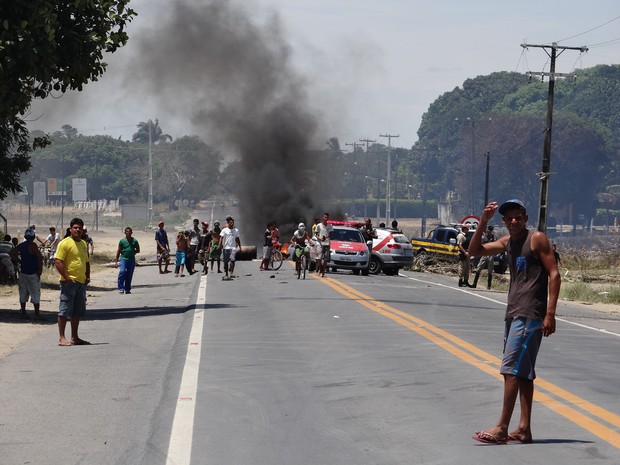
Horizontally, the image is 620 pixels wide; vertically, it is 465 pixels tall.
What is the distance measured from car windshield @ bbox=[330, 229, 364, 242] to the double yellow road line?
16.1 m

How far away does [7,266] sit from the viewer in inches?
1163

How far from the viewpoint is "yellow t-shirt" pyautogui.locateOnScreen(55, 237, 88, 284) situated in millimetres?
16531

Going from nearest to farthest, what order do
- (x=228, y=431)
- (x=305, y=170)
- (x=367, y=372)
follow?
(x=228, y=431)
(x=367, y=372)
(x=305, y=170)

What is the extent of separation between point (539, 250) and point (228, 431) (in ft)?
9.06

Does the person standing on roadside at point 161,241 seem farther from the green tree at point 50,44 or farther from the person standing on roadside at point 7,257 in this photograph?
the green tree at point 50,44

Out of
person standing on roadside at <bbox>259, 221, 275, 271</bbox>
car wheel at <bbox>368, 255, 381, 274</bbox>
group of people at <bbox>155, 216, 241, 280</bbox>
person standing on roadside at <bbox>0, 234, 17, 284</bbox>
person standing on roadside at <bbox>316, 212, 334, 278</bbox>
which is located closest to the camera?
person standing on roadside at <bbox>0, 234, 17, 284</bbox>

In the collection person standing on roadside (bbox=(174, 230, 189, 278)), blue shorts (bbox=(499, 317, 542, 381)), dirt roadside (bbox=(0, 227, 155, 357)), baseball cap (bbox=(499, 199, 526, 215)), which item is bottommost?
dirt roadside (bbox=(0, 227, 155, 357))

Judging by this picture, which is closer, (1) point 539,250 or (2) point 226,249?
(1) point 539,250

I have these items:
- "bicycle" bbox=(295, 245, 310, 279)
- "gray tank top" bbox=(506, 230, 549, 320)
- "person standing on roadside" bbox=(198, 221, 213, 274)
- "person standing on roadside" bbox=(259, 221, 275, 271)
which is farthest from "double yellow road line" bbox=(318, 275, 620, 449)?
"person standing on roadside" bbox=(198, 221, 213, 274)

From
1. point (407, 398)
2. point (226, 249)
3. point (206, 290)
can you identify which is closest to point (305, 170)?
point (226, 249)

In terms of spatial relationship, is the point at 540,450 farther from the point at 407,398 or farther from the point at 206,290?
the point at 206,290

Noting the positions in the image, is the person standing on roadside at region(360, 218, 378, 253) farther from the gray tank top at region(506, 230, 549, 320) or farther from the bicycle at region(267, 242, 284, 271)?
the gray tank top at region(506, 230, 549, 320)

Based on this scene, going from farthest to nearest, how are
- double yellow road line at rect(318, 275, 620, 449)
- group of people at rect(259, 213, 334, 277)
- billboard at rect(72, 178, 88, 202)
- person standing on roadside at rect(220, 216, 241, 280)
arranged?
1. billboard at rect(72, 178, 88, 202)
2. person standing on roadside at rect(220, 216, 241, 280)
3. group of people at rect(259, 213, 334, 277)
4. double yellow road line at rect(318, 275, 620, 449)

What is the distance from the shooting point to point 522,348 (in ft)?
29.8
